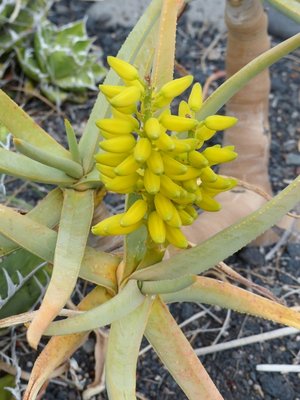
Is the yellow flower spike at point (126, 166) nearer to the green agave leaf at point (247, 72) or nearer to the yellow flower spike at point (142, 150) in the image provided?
the yellow flower spike at point (142, 150)

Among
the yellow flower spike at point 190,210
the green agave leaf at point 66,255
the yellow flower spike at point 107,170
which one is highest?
the yellow flower spike at point 107,170

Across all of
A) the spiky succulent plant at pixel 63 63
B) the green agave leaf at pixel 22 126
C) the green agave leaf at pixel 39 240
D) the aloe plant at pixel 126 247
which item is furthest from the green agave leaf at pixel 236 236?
the spiky succulent plant at pixel 63 63

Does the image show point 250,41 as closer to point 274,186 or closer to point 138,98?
point 274,186

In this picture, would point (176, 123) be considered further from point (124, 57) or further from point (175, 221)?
point (124, 57)

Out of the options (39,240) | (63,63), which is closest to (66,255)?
(39,240)

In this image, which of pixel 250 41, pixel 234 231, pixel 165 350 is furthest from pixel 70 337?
pixel 250 41

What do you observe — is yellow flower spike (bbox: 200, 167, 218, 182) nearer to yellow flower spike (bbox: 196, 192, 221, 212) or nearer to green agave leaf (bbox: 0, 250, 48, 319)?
yellow flower spike (bbox: 196, 192, 221, 212)

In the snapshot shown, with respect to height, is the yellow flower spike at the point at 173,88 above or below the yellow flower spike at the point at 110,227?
above
